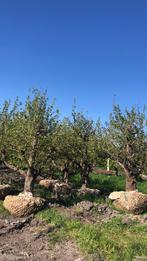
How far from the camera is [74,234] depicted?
1805 centimetres

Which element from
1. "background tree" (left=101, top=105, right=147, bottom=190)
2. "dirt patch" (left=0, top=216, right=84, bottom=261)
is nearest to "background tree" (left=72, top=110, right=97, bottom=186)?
"background tree" (left=101, top=105, right=147, bottom=190)

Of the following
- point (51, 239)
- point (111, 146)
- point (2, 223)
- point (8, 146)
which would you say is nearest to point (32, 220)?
point (2, 223)

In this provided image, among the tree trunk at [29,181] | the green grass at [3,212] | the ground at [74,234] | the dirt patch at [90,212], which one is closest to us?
the ground at [74,234]

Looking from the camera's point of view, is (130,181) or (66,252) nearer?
(66,252)

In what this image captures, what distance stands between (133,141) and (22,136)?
374 inches

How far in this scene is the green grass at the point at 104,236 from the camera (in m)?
15.9

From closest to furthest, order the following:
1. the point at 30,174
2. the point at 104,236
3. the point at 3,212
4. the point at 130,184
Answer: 1. the point at 104,236
2. the point at 3,212
3. the point at 30,174
4. the point at 130,184

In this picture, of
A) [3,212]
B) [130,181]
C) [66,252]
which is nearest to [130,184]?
[130,181]

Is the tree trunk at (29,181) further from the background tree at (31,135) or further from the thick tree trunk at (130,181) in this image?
the thick tree trunk at (130,181)

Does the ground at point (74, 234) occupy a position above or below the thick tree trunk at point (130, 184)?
below

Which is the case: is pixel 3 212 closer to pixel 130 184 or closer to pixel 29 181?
pixel 29 181

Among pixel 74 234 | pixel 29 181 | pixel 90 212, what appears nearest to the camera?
pixel 74 234

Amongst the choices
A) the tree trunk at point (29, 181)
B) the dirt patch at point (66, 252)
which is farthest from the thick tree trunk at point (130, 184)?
the dirt patch at point (66, 252)

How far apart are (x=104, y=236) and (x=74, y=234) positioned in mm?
1371
